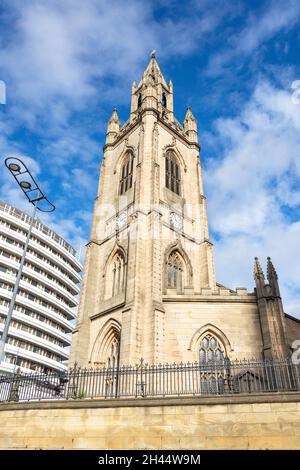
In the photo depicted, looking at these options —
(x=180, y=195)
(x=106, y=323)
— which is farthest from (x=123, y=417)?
(x=180, y=195)

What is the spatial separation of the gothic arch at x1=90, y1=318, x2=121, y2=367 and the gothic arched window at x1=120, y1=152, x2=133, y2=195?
12498 mm

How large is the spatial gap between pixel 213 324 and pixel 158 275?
15.2 feet

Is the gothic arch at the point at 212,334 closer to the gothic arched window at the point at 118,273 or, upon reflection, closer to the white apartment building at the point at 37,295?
the gothic arched window at the point at 118,273

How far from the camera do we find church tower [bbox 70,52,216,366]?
68.3 feet

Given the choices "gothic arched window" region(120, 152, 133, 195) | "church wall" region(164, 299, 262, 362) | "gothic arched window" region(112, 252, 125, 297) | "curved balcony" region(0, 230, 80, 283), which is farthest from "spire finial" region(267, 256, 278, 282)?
"curved balcony" region(0, 230, 80, 283)

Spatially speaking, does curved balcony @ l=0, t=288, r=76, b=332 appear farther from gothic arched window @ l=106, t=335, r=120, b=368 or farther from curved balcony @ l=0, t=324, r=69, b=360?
gothic arched window @ l=106, t=335, r=120, b=368

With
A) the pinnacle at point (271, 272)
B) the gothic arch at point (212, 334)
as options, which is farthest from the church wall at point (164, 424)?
the pinnacle at point (271, 272)

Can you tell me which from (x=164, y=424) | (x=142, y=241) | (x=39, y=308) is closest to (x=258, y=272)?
(x=142, y=241)

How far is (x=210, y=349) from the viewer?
65.2 ft

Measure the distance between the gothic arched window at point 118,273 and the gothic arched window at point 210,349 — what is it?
691cm

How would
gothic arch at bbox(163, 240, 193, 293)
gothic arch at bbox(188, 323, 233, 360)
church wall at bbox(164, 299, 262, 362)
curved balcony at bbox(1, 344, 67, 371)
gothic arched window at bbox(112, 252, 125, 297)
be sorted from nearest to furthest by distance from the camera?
1. church wall at bbox(164, 299, 262, 362)
2. gothic arch at bbox(188, 323, 233, 360)
3. gothic arched window at bbox(112, 252, 125, 297)
4. gothic arch at bbox(163, 240, 193, 293)
5. curved balcony at bbox(1, 344, 67, 371)

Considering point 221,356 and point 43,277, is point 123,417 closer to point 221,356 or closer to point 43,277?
point 221,356

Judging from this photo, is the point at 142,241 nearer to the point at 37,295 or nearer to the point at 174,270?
the point at 174,270

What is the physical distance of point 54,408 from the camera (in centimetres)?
1094
